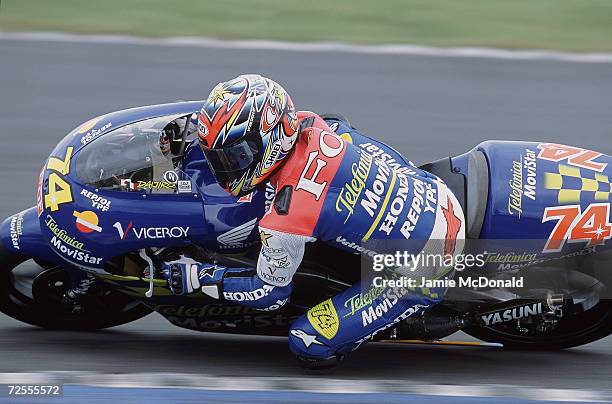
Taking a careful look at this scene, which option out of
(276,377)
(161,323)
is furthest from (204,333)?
(276,377)

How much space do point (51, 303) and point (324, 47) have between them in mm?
4263

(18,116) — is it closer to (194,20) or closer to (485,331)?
(194,20)

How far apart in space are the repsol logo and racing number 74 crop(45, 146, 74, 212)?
2.11 meters

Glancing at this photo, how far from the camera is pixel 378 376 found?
5273 millimetres

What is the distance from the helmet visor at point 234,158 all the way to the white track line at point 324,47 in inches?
177

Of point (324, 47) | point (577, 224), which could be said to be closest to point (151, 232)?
point (577, 224)

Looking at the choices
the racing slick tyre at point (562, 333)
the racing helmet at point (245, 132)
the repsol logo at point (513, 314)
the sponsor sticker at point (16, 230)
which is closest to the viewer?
the racing helmet at point (245, 132)

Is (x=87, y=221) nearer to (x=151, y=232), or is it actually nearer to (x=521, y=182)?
(x=151, y=232)

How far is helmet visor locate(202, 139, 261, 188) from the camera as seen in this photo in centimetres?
457

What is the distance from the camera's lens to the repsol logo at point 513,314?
5.27 m

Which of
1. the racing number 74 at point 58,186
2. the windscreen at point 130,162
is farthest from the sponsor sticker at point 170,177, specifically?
the racing number 74 at point 58,186

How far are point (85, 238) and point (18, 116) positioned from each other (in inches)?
132

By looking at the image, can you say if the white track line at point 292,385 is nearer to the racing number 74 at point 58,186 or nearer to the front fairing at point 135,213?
the front fairing at point 135,213

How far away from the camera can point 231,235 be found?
16.1 ft
